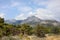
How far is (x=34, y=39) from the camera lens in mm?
26344

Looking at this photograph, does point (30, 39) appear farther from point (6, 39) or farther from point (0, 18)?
point (0, 18)

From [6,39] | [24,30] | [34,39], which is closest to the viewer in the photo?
[6,39]

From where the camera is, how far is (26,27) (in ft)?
146

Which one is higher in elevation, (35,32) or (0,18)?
(0,18)

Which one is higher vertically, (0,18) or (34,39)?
(0,18)

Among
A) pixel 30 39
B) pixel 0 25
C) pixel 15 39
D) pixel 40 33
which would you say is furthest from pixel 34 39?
pixel 0 25

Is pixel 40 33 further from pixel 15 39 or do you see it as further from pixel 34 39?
pixel 15 39

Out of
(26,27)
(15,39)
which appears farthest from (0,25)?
(15,39)

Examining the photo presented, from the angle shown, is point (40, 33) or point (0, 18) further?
point (0, 18)

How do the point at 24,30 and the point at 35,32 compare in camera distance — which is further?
the point at 24,30

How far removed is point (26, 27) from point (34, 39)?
18112 mm

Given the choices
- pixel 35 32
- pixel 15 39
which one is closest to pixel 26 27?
pixel 35 32

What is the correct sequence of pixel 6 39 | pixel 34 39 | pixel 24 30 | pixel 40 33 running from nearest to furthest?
pixel 6 39
pixel 34 39
pixel 40 33
pixel 24 30

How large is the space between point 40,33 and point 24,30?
5.48m
